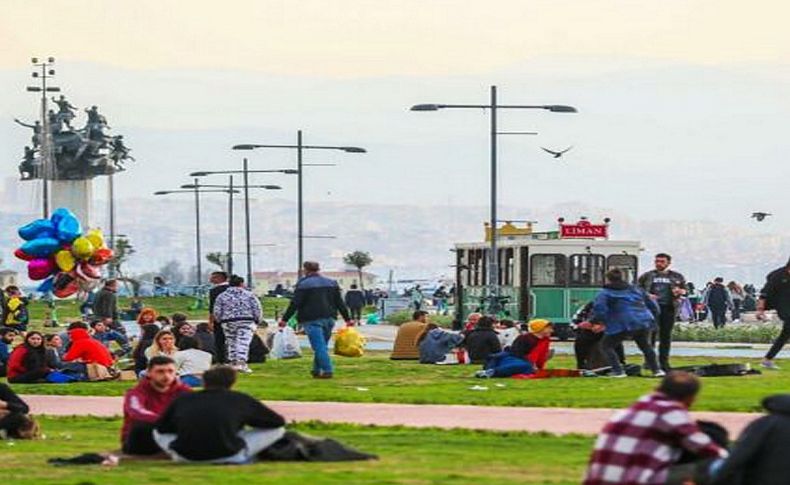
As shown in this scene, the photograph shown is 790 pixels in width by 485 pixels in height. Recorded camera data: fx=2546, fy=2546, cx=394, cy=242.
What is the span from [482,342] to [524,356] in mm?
4610

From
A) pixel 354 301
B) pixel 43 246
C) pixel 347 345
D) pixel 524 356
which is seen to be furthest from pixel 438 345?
pixel 354 301

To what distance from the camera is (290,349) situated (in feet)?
138

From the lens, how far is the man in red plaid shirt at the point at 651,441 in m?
15.0

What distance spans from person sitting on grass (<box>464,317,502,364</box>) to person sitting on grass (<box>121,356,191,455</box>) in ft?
56.1

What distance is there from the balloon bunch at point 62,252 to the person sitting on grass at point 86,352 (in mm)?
13879

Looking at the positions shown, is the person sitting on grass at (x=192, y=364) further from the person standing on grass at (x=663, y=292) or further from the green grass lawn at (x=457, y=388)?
the person standing on grass at (x=663, y=292)

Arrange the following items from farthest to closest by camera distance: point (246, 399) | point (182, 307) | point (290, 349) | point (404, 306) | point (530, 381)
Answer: point (182, 307)
point (404, 306)
point (290, 349)
point (530, 381)
point (246, 399)

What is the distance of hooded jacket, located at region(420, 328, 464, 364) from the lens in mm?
38562

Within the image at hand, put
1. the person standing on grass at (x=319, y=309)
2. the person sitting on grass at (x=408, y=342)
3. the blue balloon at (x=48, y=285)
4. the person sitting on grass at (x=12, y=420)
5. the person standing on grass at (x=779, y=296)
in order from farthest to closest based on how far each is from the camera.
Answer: the blue balloon at (x=48, y=285) → the person sitting on grass at (x=408, y=342) → the person standing on grass at (x=319, y=309) → the person standing on grass at (x=779, y=296) → the person sitting on grass at (x=12, y=420)

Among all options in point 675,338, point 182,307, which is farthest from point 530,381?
point 182,307

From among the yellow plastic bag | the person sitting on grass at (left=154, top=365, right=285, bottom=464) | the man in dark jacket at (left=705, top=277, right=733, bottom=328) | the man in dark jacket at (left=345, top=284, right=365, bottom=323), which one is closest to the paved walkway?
the person sitting on grass at (left=154, top=365, right=285, bottom=464)

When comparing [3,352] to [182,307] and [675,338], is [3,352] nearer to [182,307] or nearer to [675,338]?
[675,338]

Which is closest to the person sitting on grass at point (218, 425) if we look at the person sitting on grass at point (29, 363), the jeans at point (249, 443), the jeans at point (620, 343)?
the jeans at point (249, 443)

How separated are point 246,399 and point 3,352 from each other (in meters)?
17.8
